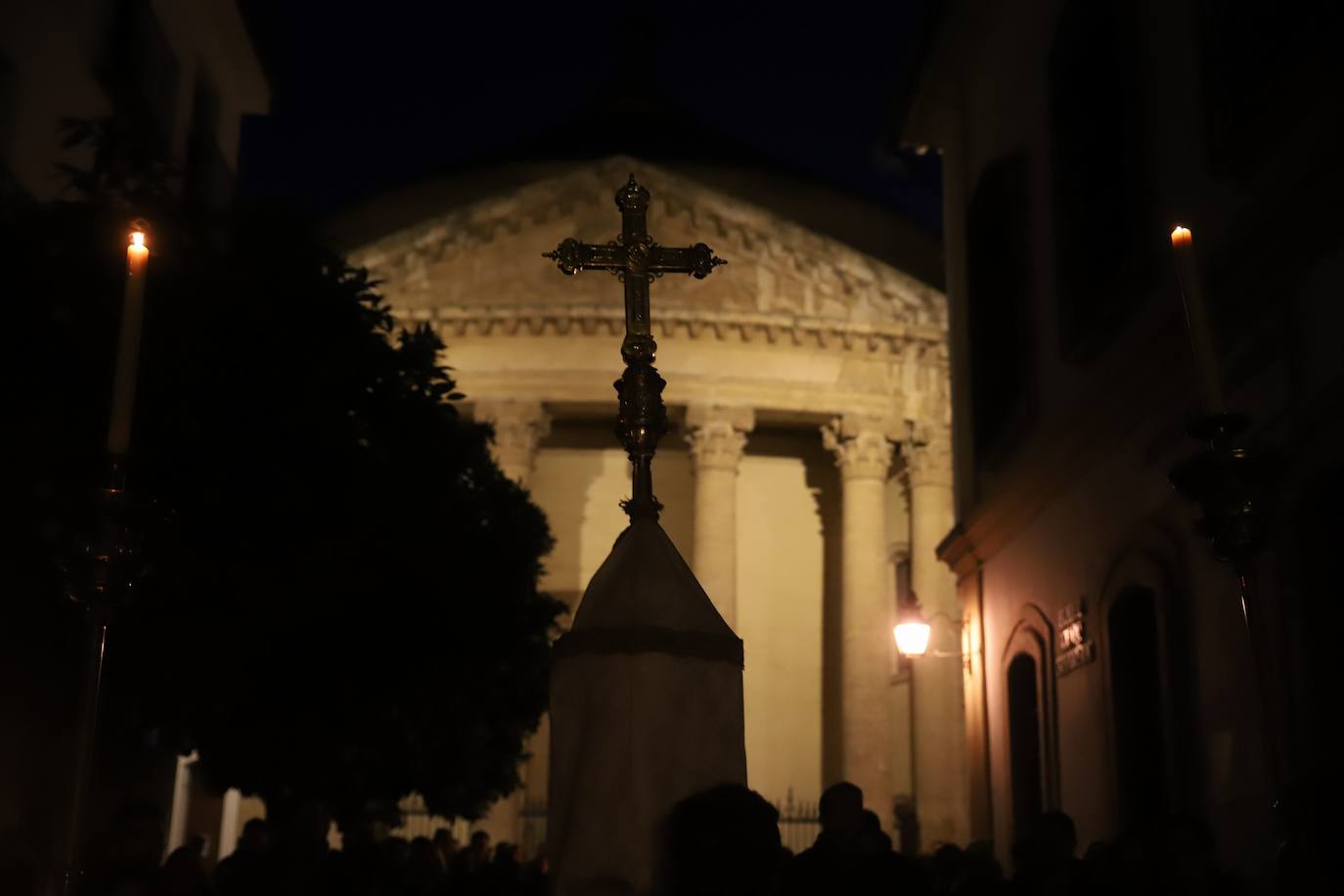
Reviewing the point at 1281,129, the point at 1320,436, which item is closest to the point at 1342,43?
the point at 1281,129

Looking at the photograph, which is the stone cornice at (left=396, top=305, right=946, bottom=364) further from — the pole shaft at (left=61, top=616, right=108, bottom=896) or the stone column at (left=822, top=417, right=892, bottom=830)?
the pole shaft at (left=61, top=616, right=108, bottom=896)

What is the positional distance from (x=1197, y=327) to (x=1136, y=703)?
24.9ft

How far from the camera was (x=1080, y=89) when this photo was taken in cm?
1414

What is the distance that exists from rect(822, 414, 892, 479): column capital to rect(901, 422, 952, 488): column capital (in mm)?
493

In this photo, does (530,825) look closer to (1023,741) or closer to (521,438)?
(521,438)

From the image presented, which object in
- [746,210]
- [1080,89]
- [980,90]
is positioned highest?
[746,210]

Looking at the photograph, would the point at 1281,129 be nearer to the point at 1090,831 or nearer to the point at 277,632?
the point at 1090,831

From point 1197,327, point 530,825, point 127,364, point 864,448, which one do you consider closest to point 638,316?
point 127,364

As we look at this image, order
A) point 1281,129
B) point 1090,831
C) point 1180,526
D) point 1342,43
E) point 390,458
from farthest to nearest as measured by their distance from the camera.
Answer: point 390,458 < point 1090,831 < point 1180,526 < point 1281,129 < point 1342,43

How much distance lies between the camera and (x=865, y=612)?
3170 cm

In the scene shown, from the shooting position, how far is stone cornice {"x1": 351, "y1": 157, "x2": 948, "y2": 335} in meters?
32.4

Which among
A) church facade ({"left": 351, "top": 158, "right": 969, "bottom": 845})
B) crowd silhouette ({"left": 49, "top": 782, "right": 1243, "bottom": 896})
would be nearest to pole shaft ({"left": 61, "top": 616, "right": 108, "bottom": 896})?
crowd silhouette ({"left": 49, "top": 782, "right": 1243, "bottom": 896})

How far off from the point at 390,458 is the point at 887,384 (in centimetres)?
1724

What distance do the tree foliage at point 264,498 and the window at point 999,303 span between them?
6.00 meters
